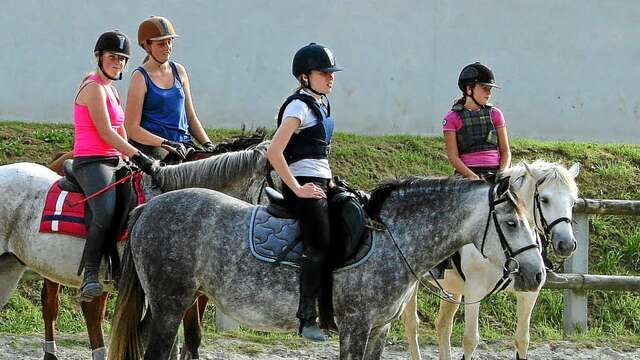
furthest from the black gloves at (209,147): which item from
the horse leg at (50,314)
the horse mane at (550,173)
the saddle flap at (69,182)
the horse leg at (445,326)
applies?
the horse leg at (445,326)

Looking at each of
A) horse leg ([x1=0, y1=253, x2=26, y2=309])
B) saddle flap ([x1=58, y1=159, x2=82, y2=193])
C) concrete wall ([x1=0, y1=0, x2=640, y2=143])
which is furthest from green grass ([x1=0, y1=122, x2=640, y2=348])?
saddle flap ([x1=58, y1=159, x2=82, y2=193])

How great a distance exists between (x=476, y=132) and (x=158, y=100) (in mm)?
2478

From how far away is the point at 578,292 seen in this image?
1041 cm

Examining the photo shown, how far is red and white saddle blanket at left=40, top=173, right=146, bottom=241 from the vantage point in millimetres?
7500

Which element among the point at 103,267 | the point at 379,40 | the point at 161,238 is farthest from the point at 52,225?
the point at 379,40

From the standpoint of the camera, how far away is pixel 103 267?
7.45 meters

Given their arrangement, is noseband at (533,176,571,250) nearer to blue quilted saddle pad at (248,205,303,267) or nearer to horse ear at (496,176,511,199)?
horse ear at (496,176,511,199)

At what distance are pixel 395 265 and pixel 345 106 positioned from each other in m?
7.34

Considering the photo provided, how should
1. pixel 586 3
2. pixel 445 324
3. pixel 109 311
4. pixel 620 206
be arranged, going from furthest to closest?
1. pixel 586 3
2. pixel 620 206
3. pixel 109 311
4. pixel 445 324

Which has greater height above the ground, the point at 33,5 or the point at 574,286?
the point at 33,5

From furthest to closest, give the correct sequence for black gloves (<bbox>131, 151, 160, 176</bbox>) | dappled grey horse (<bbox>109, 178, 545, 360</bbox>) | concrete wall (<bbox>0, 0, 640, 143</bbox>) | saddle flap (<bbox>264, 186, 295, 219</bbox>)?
1. concrete wall (<bbox>0, 0, 640, 143</bbox>)
2. black gloves (<bbox>131, 151, 160, 176</bbox>)
3. saddle flap (<bbox>264, 186, 295, 219</bbox>)
4. dappled grey horse (<bbox>109, 178, 545, 360</bbox>)

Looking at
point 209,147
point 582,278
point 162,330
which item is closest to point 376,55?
point 582,278

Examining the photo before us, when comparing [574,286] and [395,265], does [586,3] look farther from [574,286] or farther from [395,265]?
[395,265]

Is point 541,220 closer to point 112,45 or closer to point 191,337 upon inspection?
point 191,337
